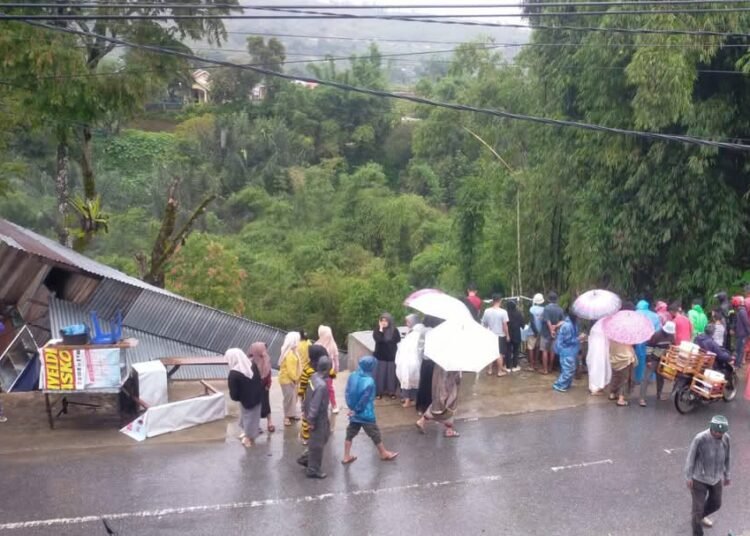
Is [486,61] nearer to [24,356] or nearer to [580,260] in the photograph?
[580,260]

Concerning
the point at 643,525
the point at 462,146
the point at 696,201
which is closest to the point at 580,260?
the point at 696,201

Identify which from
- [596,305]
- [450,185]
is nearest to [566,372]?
[596,305]

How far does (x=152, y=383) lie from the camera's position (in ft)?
35.6

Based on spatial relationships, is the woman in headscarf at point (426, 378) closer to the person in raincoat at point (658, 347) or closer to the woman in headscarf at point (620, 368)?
the woman in headscarf at point (620, 368)

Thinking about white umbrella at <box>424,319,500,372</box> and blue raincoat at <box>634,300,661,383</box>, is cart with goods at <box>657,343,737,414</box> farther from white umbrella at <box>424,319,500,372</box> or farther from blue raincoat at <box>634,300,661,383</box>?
white umbrella at <box>424,319,500,372</box>

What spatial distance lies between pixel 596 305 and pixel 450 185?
32.3m

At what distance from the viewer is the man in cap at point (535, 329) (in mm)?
13352

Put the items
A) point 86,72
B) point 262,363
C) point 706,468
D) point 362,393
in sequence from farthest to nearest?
1. point 86,72
2. point 262,363
3. point 362,393
4. point 706,468

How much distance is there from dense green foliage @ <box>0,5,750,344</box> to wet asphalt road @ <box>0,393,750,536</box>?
6.05m

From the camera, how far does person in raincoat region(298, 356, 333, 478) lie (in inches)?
356

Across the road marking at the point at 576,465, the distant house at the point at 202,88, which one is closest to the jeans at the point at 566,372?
the road marking at the point at 576,465

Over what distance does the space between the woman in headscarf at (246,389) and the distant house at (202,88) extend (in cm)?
5354

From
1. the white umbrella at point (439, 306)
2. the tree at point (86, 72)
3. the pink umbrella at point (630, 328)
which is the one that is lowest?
the pink umbrella at point (630, 328)

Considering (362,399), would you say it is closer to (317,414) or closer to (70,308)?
(317,414)
